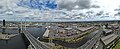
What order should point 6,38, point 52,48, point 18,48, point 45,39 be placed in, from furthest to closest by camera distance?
point 6,38 → point 45,39 → point 18,48 → point 52,48

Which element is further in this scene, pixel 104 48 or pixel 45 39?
pixel 45 39

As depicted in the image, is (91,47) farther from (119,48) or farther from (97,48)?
(119,48)

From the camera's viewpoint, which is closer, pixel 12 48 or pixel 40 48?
pixel 40 48

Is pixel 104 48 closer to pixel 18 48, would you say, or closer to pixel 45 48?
pixel 45 48

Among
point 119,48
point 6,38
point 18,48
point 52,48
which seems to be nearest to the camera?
point 119,48

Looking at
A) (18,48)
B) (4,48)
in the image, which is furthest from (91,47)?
(4,48)

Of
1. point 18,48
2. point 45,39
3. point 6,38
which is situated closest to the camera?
point 18,48

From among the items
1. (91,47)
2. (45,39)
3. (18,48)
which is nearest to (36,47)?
(18,48)

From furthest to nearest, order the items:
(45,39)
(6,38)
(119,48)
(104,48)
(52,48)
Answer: (6,38), (45,39), (104,48), (52,48), (119,48)

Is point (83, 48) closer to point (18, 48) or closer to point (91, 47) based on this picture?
point (91, 47)
